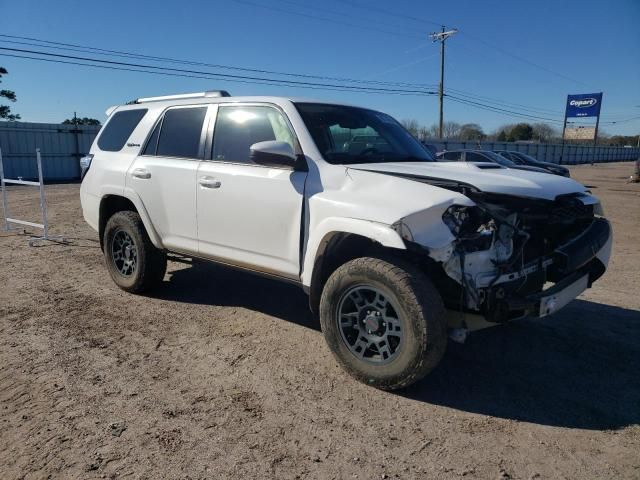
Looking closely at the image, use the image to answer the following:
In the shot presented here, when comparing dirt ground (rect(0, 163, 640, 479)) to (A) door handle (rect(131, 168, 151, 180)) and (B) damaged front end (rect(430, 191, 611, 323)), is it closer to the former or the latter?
(B) damaged front end (rect(430, 191, 611, 323))

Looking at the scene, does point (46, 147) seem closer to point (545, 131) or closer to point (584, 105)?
point (584, 105)

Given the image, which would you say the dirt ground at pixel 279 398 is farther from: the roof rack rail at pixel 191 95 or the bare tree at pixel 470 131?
the bare tree at pixel 470 131

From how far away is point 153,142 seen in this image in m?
5.08

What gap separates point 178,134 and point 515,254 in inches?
133

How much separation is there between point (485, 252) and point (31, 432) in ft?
9.71

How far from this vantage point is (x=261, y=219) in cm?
398

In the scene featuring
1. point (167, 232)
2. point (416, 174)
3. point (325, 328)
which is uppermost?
point (416, 174)

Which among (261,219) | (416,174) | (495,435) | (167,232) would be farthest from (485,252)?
(167,232)

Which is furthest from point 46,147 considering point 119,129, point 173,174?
point 173,174

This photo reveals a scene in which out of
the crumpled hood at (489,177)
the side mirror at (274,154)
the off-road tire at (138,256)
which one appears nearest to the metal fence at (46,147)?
the off-road tire at (138,256)

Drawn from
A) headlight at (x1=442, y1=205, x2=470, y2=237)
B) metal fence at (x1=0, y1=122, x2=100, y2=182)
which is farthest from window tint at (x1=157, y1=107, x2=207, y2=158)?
metal fence at (x1=0, y1=122, x2=100, y2=182)

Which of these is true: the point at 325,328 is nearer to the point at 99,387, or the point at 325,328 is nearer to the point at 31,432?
the point at 99,387

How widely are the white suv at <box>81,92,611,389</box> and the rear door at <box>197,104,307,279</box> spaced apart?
0.04 ft

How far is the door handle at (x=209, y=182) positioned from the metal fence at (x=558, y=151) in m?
27.6
